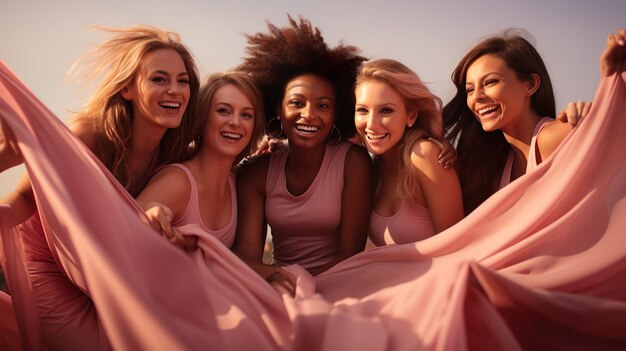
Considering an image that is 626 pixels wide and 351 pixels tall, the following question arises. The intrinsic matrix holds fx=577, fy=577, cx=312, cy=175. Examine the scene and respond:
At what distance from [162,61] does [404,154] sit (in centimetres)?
183

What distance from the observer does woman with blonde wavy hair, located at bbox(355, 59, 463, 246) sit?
13.1ft

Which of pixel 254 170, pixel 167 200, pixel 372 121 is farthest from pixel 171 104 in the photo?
pixel 372 121

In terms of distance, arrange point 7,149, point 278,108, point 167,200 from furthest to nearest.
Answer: point 278,108 → point 167,200 → point 7,149

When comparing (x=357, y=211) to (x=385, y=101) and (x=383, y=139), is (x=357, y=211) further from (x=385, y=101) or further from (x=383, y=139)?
(x=385, y=101)

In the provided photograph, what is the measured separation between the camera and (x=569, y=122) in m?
3.59

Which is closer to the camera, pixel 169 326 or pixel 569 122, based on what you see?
pixel 169 326

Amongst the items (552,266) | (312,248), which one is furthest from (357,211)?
(552,266)

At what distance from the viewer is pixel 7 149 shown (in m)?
3.25

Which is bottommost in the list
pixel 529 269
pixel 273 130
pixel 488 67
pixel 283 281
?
pixel 283 281

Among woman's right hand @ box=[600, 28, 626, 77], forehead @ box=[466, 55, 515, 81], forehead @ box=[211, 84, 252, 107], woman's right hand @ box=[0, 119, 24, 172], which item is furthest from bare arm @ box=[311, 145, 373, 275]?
woman's right hand @ box=[0, 119, 24, 172]

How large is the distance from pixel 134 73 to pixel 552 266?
2965 millimetres

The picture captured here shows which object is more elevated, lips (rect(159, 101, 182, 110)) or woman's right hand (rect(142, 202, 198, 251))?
lips (rect(159, 101, 182, 110))

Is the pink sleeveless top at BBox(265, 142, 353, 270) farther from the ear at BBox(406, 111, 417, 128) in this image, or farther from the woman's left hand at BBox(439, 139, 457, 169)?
the woman's left hand at BBox(439, 139, 457, 169)

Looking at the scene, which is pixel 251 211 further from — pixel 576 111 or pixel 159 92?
pixel 576 111
